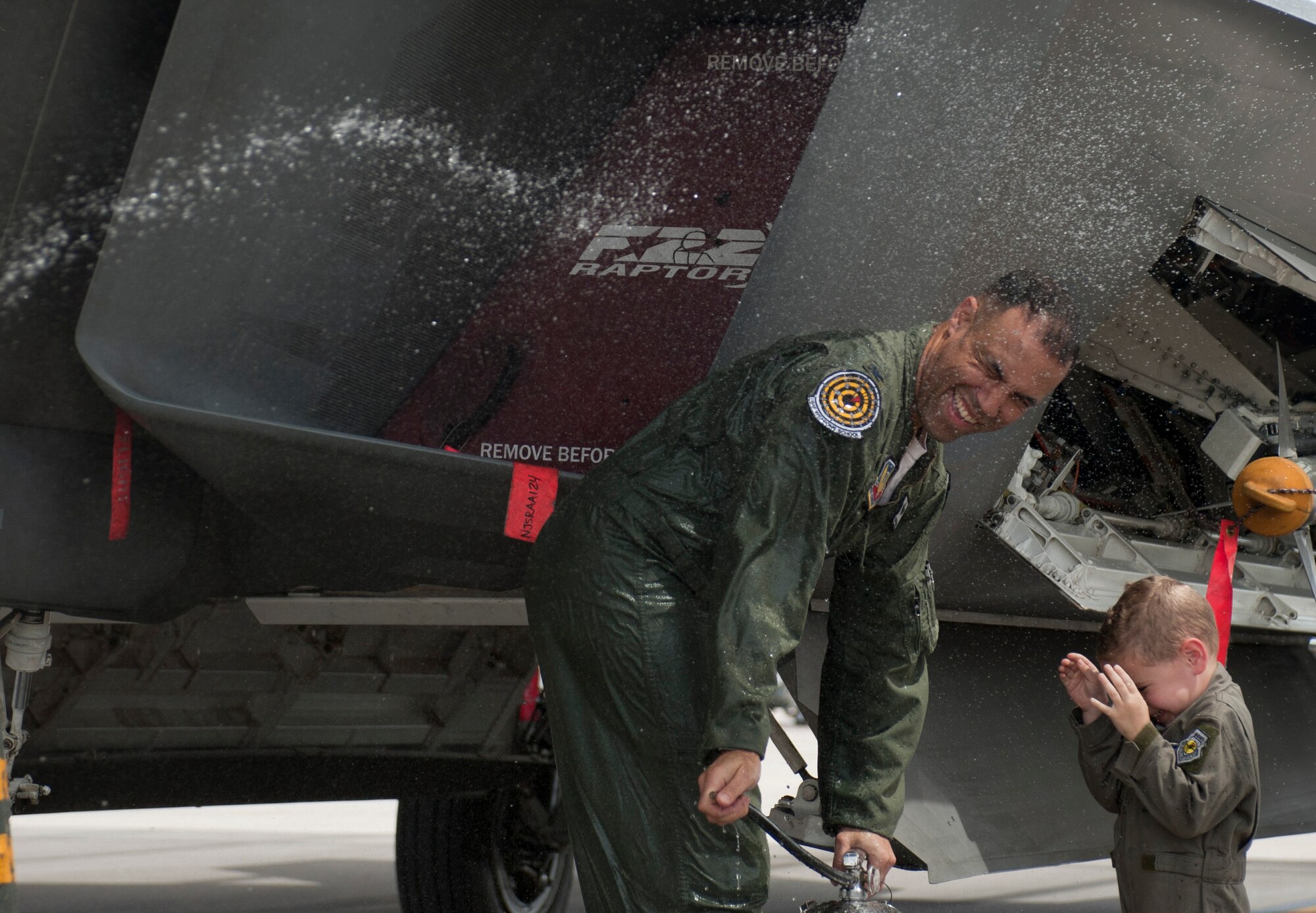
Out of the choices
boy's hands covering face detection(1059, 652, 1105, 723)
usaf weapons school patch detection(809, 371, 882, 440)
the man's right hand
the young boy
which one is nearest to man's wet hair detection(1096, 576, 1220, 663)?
the young boy

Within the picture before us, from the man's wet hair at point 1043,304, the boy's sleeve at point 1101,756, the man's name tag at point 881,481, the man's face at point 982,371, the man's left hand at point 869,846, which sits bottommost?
the man's left hand at point 869,846

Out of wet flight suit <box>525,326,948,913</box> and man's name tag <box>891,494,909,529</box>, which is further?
man's name tag <box>891,494,909,529</box>

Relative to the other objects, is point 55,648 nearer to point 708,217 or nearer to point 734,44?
point 708,217

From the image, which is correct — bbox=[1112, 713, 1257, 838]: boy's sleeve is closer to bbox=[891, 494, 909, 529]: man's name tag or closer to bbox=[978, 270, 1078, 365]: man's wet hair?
bbox=[891, 494, 909, 529]: man's name tag

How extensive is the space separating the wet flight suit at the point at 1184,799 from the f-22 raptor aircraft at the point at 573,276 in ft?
1.26

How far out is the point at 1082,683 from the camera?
2.62 m

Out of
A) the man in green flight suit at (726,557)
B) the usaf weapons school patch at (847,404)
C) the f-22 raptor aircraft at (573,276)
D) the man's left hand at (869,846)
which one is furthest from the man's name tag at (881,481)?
the man's left hand at (869,846)

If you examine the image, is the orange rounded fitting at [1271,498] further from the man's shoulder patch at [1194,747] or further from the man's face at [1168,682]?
the man's shoulder patch at [1194,747]

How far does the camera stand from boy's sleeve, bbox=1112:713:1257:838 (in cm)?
246

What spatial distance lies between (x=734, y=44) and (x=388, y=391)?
1024 millimetres

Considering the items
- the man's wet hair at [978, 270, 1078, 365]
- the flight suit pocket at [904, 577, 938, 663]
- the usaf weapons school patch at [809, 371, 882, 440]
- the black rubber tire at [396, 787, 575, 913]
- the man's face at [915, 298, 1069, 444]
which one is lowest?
the black rubber tire at [396, 787, 575, 913]

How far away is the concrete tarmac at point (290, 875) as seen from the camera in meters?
5.39

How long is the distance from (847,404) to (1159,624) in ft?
2.90

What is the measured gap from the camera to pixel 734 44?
9.89 feet
